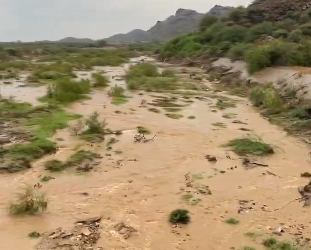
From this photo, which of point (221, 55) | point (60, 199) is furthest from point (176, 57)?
point (60, 199)

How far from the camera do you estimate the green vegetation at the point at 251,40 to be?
1056 inches

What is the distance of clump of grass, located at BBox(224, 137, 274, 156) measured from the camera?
1195 cm

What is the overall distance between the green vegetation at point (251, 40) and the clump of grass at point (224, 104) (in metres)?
7.62

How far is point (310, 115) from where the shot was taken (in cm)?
1566

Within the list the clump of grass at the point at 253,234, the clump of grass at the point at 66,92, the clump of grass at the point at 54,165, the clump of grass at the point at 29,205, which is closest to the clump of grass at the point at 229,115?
the clump of grass at the point at 66,92

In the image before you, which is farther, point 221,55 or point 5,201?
point 221,55

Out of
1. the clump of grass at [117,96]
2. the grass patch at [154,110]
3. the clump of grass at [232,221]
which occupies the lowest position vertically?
the clump of grass at [232,221]

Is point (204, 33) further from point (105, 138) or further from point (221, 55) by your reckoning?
point (105, 138)

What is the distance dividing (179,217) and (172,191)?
5.13 feet

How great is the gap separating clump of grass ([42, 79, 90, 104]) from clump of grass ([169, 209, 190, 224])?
11.9 m

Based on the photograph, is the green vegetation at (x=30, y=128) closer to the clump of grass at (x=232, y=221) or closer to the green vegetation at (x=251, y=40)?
the clump of grass at (x=232, y=221)

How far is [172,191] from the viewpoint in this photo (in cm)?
922

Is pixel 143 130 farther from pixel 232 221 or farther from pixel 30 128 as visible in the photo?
pixel 232 221

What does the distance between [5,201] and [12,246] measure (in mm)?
1892
